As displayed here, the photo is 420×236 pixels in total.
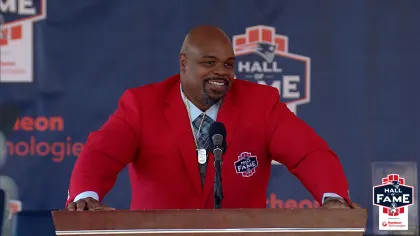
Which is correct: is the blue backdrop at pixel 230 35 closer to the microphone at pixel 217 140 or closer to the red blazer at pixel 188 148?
the red blazer at pixel 188 148

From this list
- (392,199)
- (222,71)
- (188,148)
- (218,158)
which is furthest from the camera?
(392,199)

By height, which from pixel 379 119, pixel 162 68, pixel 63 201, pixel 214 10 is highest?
pixel 214 10

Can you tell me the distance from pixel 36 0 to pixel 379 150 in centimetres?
180

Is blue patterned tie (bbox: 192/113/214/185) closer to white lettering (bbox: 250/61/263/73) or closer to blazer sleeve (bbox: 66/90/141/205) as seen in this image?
blazer sleeve (bbox: 66/90/141/205)

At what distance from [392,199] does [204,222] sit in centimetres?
217

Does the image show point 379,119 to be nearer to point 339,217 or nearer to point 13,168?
point 13,168

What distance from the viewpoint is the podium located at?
203 centimetres

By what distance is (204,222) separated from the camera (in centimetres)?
203

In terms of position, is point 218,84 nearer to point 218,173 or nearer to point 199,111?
point 199,111

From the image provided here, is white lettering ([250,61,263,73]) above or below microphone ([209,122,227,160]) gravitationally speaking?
above

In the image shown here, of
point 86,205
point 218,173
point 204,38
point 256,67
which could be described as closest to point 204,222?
point 218,173

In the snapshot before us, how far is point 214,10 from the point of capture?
4051mm

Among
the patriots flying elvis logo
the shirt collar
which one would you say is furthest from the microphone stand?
the patriots flying elvis logo

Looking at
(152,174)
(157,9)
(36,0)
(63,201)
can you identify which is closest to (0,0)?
(36,0)
